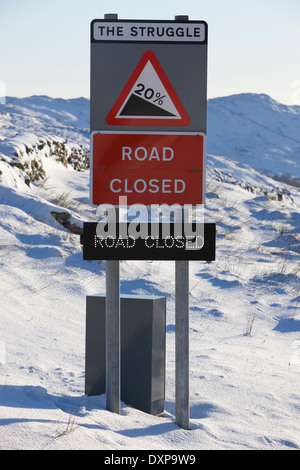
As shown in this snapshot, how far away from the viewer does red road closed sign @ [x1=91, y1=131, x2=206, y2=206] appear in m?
3.12

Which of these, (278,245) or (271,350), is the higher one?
(278,245)

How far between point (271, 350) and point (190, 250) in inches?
107

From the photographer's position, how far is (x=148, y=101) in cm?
311

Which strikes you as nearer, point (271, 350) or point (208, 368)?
point (208, 368)

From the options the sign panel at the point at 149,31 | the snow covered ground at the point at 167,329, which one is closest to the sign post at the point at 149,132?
the sign panel at the point at 149,31

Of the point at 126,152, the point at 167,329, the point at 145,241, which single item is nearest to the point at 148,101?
the point at 126,152

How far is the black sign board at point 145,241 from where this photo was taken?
315 cm

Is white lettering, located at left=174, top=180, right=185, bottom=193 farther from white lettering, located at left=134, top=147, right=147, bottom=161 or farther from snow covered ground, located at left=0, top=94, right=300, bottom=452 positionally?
snow covered ground, located at left=0, top=94, right=300, bottom=452

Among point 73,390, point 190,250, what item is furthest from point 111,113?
point 73,390

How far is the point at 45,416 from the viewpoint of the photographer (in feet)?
9.84

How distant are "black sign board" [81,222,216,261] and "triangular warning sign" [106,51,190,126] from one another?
60 cm

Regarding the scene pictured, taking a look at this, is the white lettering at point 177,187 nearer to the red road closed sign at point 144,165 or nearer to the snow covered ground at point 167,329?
the red road closed sign at point 144,165

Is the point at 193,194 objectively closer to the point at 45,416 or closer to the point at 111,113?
the point at 111,113

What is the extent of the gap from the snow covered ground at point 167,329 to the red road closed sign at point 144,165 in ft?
4.33
